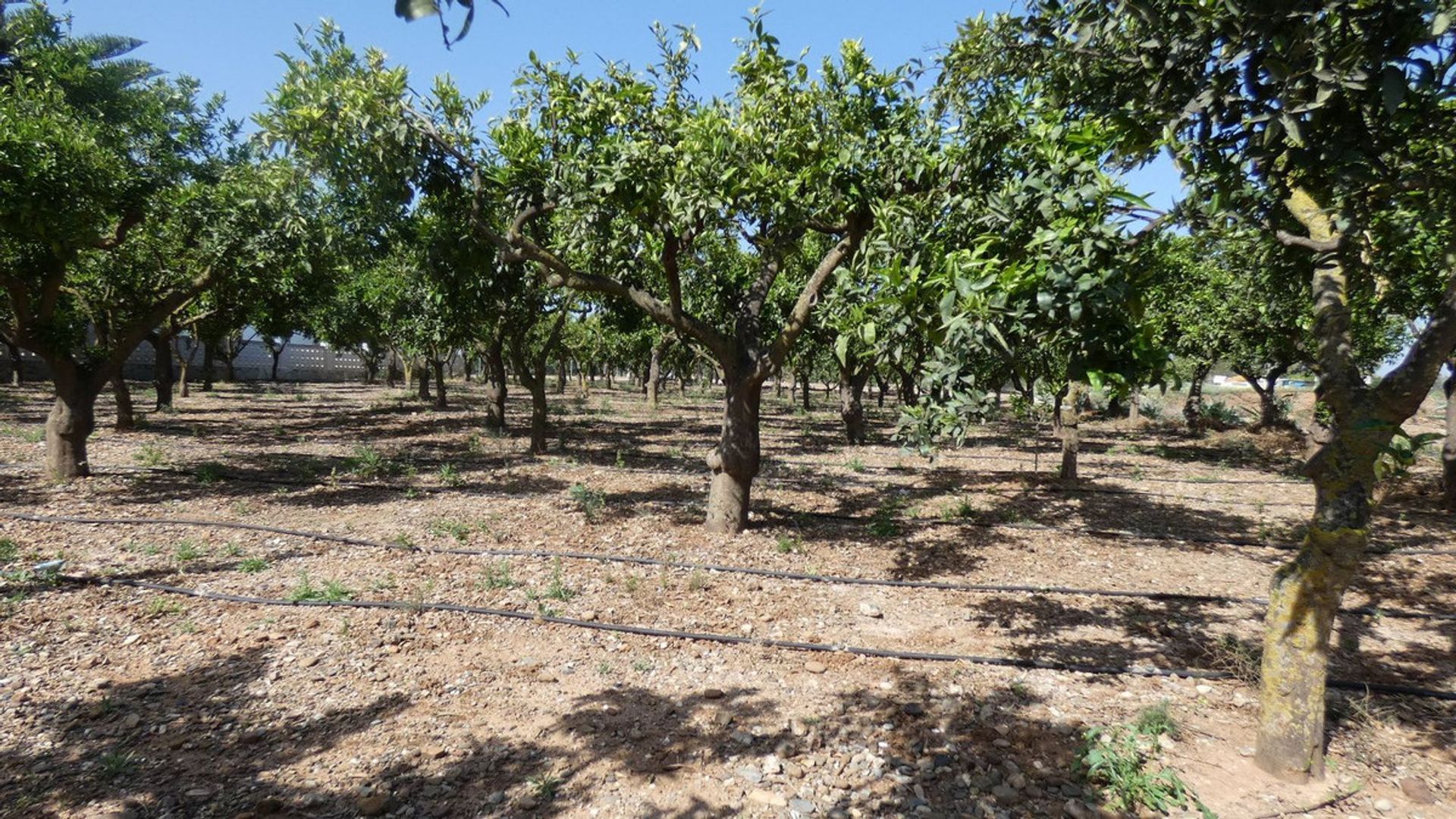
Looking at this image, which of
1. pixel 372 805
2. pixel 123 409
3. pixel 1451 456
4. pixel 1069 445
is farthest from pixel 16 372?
pixel 1451 456

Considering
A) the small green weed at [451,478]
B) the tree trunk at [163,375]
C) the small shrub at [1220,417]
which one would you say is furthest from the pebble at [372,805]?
the small shrub at [1220,417]

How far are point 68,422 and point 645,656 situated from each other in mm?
9686

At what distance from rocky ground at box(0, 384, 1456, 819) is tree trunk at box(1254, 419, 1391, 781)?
0.24 metres

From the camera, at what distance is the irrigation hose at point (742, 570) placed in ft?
21.4

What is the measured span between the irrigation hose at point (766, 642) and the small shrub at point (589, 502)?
3095 millimetres

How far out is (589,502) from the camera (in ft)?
30.2

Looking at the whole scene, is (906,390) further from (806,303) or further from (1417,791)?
(1417,791)

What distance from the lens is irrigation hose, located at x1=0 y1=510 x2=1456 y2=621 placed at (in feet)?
21.4

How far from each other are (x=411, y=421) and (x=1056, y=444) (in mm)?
19720

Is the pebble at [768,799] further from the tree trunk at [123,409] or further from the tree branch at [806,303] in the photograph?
the tree trunk at [123,409]

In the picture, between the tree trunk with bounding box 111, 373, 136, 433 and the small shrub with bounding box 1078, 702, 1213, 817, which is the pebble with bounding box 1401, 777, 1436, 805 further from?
the tree trunk with bounding box 111, 373, 136, 433

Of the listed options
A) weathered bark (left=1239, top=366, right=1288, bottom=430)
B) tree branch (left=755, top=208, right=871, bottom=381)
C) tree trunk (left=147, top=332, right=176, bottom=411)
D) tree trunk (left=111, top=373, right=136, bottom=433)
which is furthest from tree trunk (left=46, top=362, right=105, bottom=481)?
weathered bark (left=1239, top=366, right=1288, bottom=430)

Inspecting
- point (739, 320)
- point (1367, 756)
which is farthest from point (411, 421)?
point (1367, 756)

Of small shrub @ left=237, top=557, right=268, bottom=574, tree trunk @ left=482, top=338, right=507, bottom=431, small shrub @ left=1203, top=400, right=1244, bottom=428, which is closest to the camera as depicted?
small shrub @ left=237, top=557, right=268, bottom=574
